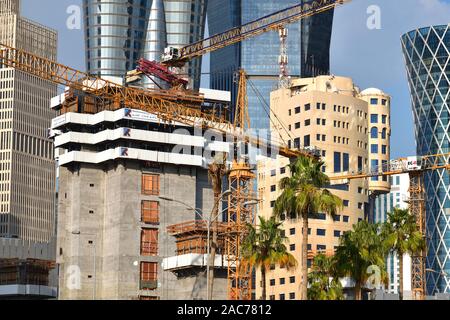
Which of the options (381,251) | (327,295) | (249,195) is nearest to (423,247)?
(381,251)

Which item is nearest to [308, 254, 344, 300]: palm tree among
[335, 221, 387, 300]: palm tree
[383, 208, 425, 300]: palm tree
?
[335, 221, 387, 300]: palm tree

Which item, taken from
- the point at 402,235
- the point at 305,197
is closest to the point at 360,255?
the point at 305,197

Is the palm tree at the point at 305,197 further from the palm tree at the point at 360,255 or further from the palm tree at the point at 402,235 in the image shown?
the palm tree at the point at 402,235

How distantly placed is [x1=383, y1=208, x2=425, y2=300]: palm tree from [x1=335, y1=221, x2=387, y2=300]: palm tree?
2.46 metres

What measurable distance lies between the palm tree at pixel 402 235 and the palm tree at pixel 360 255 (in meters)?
2.46

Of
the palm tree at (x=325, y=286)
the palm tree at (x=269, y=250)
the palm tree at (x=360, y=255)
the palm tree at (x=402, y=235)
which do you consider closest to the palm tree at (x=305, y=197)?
Result: the palm tree at (x=269, y=250)

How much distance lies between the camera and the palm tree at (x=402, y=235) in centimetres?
12162

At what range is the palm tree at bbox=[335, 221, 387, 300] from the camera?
109375 millimetres

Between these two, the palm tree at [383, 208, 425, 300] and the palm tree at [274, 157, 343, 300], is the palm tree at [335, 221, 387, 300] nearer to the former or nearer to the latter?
the palm tree at [383, 208, 425, 300]

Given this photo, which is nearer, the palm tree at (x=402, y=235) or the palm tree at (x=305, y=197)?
the palm tree at (x=305, y=197)
